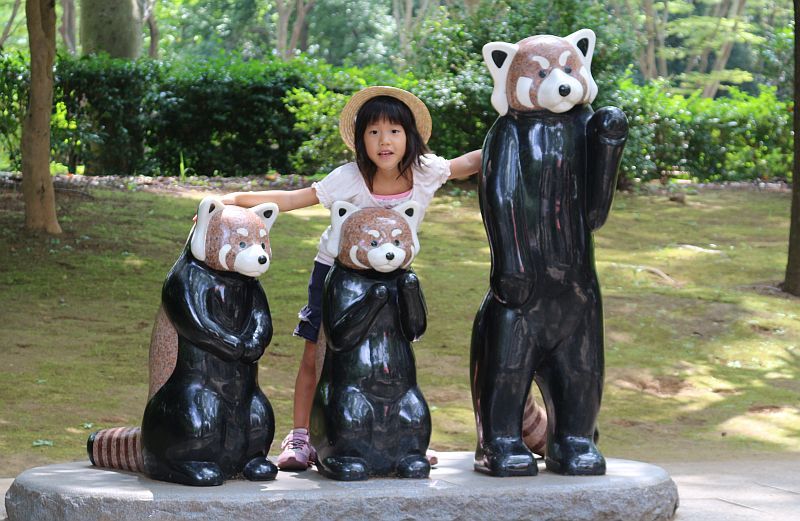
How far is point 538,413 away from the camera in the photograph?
4906mm

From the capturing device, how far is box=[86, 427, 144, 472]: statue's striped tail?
4.55 meters

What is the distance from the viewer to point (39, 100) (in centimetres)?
1042

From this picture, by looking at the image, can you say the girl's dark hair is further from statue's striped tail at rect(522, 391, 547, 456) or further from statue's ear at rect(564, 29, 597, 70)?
statue's striped tail at rect(522, 391, 547, 456)

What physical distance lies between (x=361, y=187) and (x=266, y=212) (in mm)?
458

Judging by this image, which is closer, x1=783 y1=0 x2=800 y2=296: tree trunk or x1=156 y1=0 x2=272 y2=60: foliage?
x1=783 y1=0 x2=800 y2=296: tree trunk

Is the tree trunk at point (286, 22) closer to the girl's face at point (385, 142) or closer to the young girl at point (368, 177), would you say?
the young girl at point (368, 177)

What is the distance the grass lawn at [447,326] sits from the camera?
24.1 feet

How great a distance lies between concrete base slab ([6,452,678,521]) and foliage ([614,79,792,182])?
12.3m

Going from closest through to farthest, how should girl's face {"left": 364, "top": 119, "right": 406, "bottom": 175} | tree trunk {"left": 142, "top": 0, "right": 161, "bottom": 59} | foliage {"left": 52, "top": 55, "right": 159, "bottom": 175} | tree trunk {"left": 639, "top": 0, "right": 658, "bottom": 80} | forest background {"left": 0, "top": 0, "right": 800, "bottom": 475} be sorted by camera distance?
girl's face {"left": 364, "top": 119, "right": 406, "bottom": 175} < forest background {"left": 0, "top": 0, "right": 800, "bottom": 475} < foliage {"left": 52, "top": 55, "right": 159, "bottom": 175} < tree trunk {"left": 142, "top": 0, "right": 161, "bottom": 59} < tree trunk {"left": 639, "top": 0, "right": 658, "bottom": 80}

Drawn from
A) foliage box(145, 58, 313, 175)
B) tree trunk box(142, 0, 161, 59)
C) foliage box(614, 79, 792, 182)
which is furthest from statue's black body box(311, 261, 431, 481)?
tree trunk box(142, 0, 161, 59)

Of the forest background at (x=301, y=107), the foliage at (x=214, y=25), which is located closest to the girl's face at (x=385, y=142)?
the forest background at (x=301, y=107)

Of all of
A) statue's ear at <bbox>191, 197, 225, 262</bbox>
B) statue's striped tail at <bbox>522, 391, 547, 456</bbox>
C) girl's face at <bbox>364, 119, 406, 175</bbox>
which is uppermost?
girl's face at <bbox>364, 119, 406, 175</bbox>

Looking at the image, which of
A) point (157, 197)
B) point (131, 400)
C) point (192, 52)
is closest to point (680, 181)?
point (157, 197)

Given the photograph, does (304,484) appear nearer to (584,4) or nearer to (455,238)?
(455,238)
